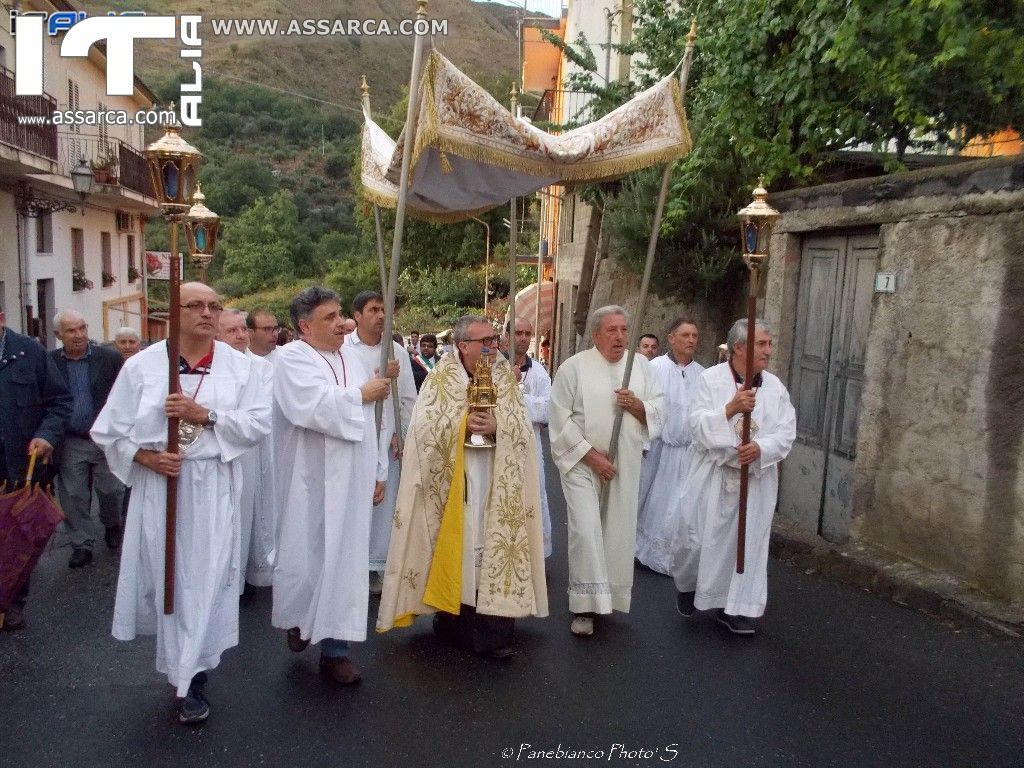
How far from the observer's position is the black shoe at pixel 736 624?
17.4ft

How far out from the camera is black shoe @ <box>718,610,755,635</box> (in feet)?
17.4

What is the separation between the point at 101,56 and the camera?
2277 cm

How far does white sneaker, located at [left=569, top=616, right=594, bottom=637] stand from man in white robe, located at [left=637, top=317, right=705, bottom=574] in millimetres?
1670

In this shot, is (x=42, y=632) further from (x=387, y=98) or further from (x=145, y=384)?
(x=387, y=98)

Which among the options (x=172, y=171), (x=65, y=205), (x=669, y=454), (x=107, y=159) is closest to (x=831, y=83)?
(x=669, y=454)

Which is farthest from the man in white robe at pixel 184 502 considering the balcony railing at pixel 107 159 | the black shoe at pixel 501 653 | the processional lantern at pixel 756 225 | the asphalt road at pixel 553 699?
the balcony railing at pixel 107 159

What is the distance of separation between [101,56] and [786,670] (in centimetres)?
2345

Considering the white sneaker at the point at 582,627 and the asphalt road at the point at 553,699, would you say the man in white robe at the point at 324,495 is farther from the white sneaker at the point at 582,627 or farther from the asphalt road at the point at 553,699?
the white sneaker at the point at 582,627

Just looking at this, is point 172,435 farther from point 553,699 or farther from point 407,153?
point 553,699

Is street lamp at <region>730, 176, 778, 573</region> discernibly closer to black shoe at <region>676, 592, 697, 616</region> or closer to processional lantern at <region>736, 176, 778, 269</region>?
processional lantern at <region>736, 176, 778, 269</region>

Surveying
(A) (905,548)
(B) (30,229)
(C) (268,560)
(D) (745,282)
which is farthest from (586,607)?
(B) (30,229)

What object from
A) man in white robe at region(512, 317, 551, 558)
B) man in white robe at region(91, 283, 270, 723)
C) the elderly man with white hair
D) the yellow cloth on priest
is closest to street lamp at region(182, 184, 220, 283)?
the elderly man with white hair

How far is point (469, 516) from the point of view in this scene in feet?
16.2

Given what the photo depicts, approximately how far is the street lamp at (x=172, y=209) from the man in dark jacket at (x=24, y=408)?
1740mm
